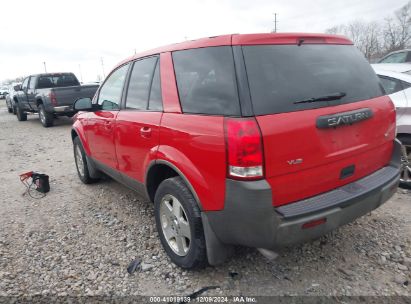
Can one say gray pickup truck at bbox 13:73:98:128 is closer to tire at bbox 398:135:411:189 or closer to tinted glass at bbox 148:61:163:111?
tinted glass at bbox 148:61:163:111

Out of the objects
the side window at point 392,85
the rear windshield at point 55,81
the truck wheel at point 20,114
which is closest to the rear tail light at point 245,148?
the side window at point 392,85

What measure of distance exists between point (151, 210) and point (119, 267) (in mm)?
1113

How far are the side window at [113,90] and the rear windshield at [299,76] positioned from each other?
1.91 meters

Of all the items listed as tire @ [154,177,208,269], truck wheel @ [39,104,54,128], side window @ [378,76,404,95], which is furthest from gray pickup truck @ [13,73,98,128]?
side window @ [378,76,404,95]

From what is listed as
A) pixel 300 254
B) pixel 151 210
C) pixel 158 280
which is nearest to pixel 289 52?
pixel 300 254

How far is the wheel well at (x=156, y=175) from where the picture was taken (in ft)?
9.16

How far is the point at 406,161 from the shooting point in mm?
4082

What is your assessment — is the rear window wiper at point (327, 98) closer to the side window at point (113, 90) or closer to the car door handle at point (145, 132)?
the car door handle at point (145, 132)

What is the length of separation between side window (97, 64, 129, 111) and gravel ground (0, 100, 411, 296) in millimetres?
1311

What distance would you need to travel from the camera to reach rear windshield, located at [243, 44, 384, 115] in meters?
2.05

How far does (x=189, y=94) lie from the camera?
242 cm

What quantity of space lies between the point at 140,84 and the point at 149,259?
1679 millimetres

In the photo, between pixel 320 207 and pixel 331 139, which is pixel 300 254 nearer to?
pixel 320 207

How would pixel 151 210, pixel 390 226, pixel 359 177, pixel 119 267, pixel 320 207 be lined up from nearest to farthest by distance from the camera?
pixel 320 207, pixel 359 177, pixel 119 267, pixel 390 226, pixel 151 210
